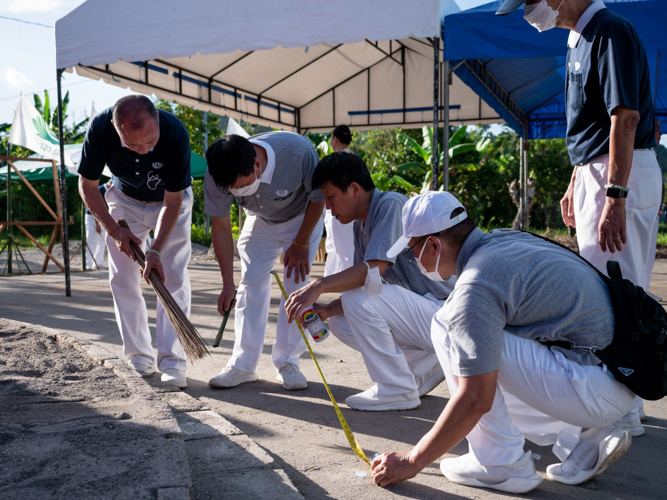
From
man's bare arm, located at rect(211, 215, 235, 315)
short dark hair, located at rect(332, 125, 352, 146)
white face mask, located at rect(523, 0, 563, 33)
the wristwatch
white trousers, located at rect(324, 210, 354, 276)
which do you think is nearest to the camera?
the wristwatch

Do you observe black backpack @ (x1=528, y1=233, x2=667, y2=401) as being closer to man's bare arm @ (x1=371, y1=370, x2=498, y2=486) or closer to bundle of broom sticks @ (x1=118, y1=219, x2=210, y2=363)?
man's bare arm @ (x1=371, y1=370, x2=498, y2=486)

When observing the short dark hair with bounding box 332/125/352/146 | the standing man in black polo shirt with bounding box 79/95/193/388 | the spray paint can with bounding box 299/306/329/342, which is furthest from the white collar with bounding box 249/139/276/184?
the short dark hair with bounding box 332/125/352/146

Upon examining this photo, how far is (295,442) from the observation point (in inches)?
107

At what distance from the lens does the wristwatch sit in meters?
2.60

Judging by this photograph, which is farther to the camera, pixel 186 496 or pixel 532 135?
pixel 532 135

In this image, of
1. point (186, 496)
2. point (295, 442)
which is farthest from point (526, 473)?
point (186, 496)

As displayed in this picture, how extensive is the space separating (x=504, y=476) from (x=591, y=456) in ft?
1.18

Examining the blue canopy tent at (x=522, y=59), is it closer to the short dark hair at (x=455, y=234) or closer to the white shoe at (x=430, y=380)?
the white shoe at (x=430, y=380)

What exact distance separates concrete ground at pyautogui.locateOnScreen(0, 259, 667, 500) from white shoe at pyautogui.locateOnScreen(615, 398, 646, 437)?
0.13 feet

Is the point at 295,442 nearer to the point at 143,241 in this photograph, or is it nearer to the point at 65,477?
the point at 65,477

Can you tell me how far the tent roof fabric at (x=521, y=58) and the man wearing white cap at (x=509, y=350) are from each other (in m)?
3.30

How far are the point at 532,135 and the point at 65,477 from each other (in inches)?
479

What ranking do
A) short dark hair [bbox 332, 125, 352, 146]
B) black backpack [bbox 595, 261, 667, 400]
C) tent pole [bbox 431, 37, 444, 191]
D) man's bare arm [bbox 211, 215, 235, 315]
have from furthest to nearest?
1. short dark hair [bbox 332, 125, 352, 146]
2. tent pole [bbox 431, 37, 444, 191]
3. man's bare arm [bbox 211, 215, 235, 315]
4. black backpack [bbox 595, 261, 667, 400]

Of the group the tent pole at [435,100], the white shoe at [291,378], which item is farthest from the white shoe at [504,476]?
the tent pole at [435,100]
